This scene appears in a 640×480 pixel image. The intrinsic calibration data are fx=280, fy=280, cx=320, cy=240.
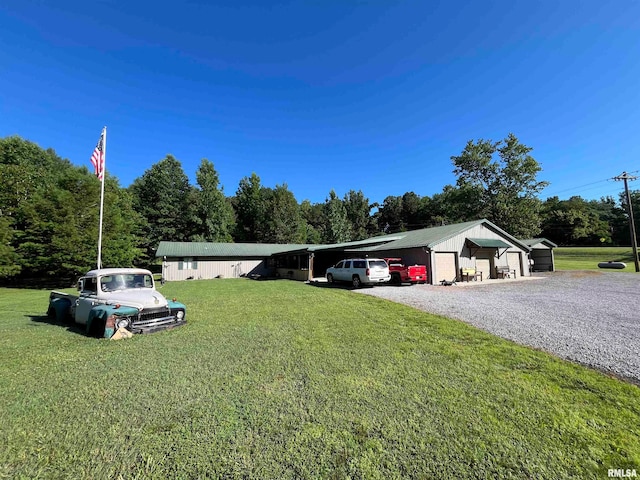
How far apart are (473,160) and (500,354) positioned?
4219cm

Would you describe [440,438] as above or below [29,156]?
below

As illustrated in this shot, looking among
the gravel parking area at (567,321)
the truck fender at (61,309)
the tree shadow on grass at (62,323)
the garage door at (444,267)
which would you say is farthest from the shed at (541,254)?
the truck fender at (61,309)

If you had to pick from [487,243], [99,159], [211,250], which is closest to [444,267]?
[487,243]

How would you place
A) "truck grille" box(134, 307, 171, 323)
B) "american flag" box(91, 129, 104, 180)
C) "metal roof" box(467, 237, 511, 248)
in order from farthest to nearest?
"metal roof" box(467, 237, 511, 248)
"american flag" box(91, 129, 104, 180)
"truck grille" box(134, 307, 171, 323)

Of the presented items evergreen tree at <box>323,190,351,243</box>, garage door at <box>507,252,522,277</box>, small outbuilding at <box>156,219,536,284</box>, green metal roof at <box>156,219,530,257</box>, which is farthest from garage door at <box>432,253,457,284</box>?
evergreen tree at <box>323,190,351,243</box>

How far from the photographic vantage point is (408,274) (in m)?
16.9

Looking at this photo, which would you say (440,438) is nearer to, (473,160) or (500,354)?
(500,354)

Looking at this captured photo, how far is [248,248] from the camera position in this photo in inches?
1240

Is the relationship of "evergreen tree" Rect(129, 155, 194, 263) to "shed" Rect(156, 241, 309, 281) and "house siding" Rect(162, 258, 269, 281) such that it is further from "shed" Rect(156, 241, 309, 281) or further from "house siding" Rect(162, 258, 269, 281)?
"house siding" Rect(162, 258, 269, 281)

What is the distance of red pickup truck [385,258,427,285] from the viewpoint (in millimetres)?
17000

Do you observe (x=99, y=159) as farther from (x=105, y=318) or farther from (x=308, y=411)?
(x=308, y=411)

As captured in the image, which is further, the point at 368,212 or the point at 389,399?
the point at 368,212

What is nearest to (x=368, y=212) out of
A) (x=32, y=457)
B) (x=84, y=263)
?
(x=84, y=263)

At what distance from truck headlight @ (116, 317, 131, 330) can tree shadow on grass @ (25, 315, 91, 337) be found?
1.01 m
